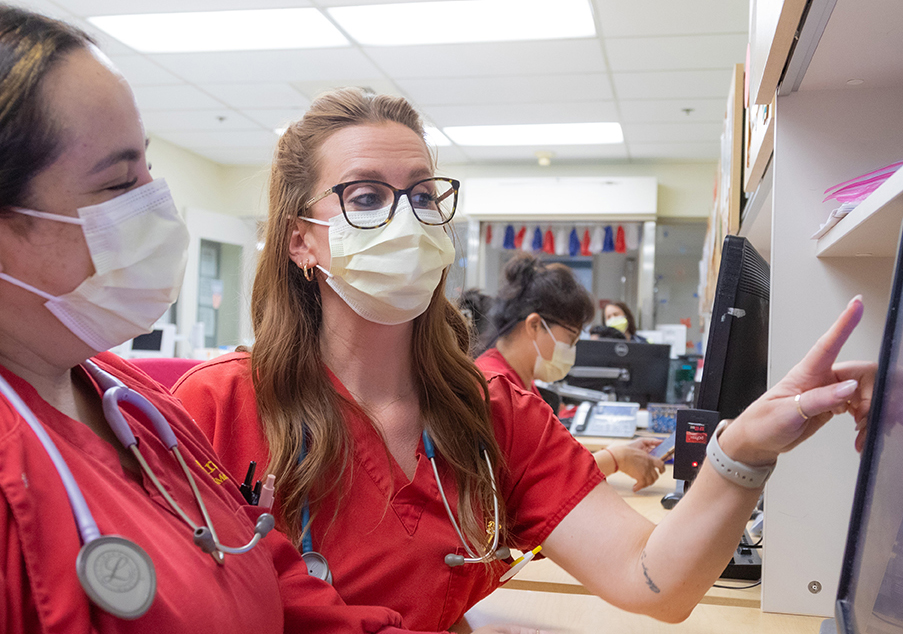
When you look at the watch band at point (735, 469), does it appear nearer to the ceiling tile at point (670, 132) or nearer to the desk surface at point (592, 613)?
the desk surface at point (592, 613)

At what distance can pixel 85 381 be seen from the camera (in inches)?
32.2

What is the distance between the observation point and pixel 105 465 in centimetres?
70

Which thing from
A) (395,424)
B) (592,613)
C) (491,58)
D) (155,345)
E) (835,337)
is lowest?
(155,345)

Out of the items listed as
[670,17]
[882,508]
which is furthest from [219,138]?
[882,508]

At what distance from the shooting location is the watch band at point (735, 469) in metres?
0.87

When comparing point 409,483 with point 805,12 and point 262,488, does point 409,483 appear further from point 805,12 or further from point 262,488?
point 805,12

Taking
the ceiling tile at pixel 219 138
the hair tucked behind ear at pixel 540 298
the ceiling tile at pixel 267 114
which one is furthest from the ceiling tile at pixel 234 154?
the hair tucked behind ear at pixel 540 298

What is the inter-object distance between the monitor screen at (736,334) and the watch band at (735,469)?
15.8 inches

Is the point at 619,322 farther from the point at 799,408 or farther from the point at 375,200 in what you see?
the point at 799,408

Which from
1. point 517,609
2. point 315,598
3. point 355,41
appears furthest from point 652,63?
point 315,598

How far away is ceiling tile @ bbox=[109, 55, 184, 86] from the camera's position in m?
4.48

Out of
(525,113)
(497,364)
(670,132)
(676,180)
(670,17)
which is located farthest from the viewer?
(676,180)

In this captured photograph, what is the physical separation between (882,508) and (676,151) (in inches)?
240

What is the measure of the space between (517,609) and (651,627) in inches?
8.7
